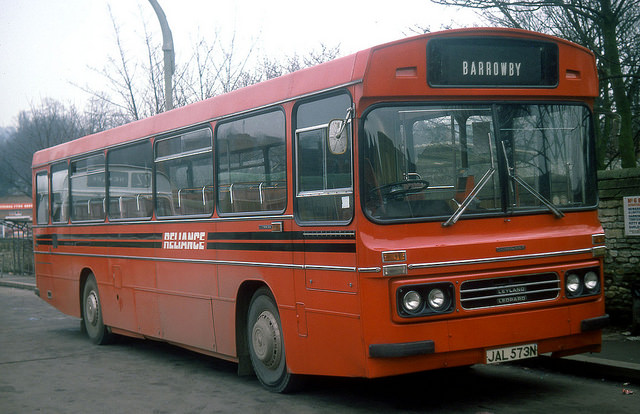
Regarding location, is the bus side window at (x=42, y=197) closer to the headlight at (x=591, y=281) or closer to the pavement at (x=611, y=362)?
the pavement at (x=611, y=362)

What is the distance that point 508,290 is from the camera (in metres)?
6.80

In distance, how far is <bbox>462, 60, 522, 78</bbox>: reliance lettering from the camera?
22.6ft

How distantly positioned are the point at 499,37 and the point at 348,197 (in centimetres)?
191

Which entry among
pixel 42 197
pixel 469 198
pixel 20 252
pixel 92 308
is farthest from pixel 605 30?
pixel 20 252

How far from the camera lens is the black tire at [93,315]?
41.6 ft

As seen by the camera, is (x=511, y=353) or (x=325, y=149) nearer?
(x=511, y=353)

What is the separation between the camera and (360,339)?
260 inches

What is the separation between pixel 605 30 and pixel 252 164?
7688mm

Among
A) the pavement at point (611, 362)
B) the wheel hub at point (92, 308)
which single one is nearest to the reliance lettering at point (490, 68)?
the pavement at point (611, 362)

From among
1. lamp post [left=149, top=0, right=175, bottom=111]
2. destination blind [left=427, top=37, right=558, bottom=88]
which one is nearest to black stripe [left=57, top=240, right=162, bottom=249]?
lamp post [left=149, top=0, right=175, bottom=111]

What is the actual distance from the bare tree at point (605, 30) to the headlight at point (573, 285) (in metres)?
6.19

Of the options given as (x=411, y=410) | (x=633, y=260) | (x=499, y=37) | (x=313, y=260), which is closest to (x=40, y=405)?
(x=313, y=260)

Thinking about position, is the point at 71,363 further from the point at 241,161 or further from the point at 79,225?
the point at 241,161

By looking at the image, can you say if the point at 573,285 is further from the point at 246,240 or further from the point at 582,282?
the point at 246,240
